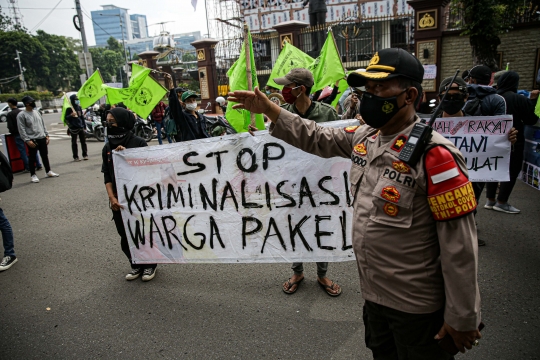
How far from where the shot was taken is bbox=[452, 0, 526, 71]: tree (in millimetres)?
9477

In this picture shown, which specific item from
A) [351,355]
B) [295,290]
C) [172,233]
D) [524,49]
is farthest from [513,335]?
[524,49]

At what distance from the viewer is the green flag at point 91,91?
27.7 ft

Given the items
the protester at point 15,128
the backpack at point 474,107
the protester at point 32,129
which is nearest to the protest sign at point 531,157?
the backpack at point 474,107

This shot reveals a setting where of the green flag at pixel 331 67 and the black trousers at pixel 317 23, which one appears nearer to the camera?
the green flag at pixel 331 67

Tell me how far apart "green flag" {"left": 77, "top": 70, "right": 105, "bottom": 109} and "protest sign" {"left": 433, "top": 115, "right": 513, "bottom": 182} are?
7.39m

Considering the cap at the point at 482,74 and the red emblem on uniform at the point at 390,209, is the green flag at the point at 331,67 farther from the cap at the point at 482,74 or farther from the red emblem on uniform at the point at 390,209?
the red emblem on uniform at the point at 390,209

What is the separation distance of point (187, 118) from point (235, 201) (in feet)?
8.20

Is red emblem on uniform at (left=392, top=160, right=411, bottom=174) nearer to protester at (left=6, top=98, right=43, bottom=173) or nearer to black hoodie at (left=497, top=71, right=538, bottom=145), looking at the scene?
black hoodie at (left=497, top=71, right=538, bottom=145)

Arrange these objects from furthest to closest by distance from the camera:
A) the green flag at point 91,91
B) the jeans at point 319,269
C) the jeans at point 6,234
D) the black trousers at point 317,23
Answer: the black trousers at point 317,23 → the green flag at point 91,91 → the jeans at point 6,234 → the jeans at point 319,269

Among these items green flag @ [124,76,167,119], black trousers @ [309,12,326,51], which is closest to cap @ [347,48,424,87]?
green flag @ [124,76,167,119]

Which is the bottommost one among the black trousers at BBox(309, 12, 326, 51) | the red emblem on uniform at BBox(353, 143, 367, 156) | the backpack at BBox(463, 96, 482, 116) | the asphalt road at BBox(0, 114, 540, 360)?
the asphalt road at BBox(0, 114, 540, 360)

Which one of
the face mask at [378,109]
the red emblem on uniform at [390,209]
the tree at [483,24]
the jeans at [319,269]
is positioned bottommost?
the jeans at [319,269]

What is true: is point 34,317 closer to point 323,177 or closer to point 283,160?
point 283,160

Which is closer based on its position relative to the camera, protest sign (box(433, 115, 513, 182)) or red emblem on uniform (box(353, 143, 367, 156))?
red emblem on uniform (box(353, 143, 367, 156))
